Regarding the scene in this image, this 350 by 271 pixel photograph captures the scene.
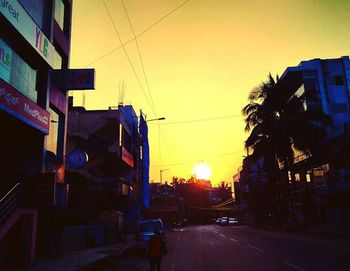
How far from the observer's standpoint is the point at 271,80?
39.9 metres

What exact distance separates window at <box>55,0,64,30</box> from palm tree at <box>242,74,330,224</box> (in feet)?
75.5

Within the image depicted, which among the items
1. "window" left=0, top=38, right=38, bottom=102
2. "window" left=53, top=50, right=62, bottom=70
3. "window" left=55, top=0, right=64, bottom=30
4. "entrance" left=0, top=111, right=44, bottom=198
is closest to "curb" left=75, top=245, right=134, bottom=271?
"entrance" left=0, top=111, right=44, bottom=198

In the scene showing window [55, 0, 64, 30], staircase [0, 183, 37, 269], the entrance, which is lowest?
staircase [0, 183, 37, 269]

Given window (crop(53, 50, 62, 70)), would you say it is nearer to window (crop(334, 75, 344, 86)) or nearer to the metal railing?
the metal railing

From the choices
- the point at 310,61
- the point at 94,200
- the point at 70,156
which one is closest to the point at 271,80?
the point at 310,61

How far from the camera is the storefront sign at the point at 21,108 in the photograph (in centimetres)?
1335

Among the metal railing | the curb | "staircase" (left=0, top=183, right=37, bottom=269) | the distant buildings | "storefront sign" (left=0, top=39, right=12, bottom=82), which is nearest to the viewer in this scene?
the metal railing

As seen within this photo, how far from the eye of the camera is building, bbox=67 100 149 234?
3216 cm

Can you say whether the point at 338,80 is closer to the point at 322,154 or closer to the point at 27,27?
the point at 322,154

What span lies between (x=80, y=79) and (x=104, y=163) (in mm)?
22150

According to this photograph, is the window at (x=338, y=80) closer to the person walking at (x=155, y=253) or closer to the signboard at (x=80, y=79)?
the signboard at (x=80, y=79)

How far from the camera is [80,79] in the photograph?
20312 mm

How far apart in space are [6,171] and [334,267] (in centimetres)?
1357

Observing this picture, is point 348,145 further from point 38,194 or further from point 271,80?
point 38,194
